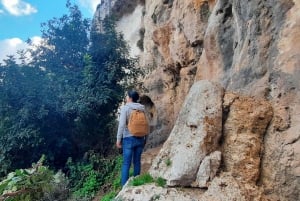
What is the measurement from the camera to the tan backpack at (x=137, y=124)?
657 cm

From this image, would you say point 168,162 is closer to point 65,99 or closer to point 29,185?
point 29,185

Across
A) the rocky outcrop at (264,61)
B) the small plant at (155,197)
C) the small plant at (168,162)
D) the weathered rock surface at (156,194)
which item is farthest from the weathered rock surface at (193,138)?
the rocky outcrop at (264,61)

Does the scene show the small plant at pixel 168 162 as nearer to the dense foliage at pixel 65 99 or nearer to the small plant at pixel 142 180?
the small plant at pixel 142 180

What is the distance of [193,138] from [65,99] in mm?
5085

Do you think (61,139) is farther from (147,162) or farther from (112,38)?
(112,38)

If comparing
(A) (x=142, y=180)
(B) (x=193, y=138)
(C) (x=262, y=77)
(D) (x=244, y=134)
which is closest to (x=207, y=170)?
(B) (x=193, y=138)

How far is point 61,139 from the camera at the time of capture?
1005cm

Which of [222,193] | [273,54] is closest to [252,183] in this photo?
[222,193]

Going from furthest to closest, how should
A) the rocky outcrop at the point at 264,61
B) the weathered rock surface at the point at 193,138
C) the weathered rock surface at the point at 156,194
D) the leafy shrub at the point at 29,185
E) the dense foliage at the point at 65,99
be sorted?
the dense foliage at the point at 65,99, the leafy shrub at the point at 29,185, the weathered rock surface at the point at 193,138, the rocky outcrop at the point at 264,61, the weathered rock surface at the point at 156,194

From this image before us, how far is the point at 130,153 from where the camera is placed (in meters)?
6.57

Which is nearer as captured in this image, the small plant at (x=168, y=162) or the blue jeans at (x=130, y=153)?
the small plant at (x=168, y=162)

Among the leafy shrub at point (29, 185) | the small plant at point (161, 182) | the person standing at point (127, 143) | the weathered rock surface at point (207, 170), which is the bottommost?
the leafy shrub at point (29, 185)

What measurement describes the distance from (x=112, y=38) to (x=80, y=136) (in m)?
2.70

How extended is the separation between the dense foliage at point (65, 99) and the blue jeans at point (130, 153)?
2499 mm
